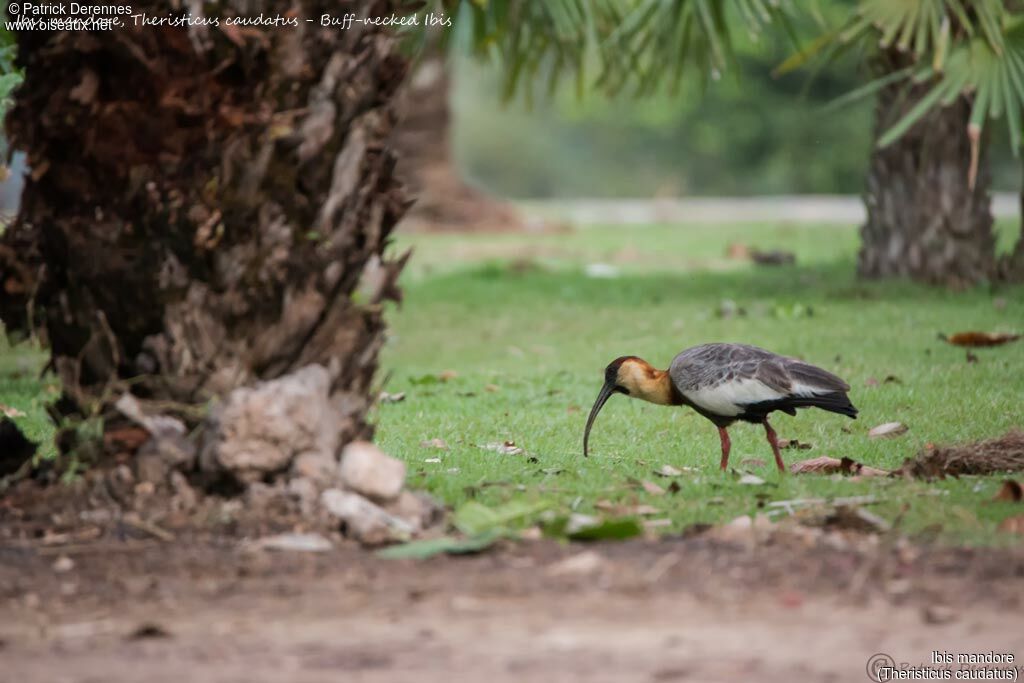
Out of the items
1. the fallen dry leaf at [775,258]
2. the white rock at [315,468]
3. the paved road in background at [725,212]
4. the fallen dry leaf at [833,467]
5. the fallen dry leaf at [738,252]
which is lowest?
the paved road in background at [725,212]

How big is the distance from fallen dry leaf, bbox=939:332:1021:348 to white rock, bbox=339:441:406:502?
6.23m

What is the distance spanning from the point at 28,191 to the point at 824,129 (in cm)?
3415

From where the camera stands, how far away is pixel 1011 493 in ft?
18.1

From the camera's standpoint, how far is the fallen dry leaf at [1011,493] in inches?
216

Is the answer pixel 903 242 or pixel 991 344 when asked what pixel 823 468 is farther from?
pixel 903 242

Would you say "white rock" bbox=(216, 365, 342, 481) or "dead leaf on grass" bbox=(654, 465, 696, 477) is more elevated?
"white rock" bbox=(216, 365, 342, 481)

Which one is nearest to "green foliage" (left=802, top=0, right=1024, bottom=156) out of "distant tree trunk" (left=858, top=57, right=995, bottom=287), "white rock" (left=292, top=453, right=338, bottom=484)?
"distant tree trunk" (left=858, top=57, right=995, bottom=287)

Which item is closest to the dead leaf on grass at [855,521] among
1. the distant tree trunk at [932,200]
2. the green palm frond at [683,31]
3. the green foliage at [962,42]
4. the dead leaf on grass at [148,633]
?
the dead leaf on grass at [148,633]

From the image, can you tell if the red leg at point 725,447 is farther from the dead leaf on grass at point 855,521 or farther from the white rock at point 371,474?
the white rock at point 371,474

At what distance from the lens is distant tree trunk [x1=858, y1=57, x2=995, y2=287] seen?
42.5 ft

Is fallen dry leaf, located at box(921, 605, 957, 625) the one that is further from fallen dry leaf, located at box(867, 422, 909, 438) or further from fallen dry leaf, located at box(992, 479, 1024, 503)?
fallen dry leaf, located at box(867, 422, 909, 438)

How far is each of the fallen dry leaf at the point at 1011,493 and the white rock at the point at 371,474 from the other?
2154 mm

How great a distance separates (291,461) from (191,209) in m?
0.89

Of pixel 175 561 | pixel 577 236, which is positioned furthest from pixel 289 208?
pixel 577 236
